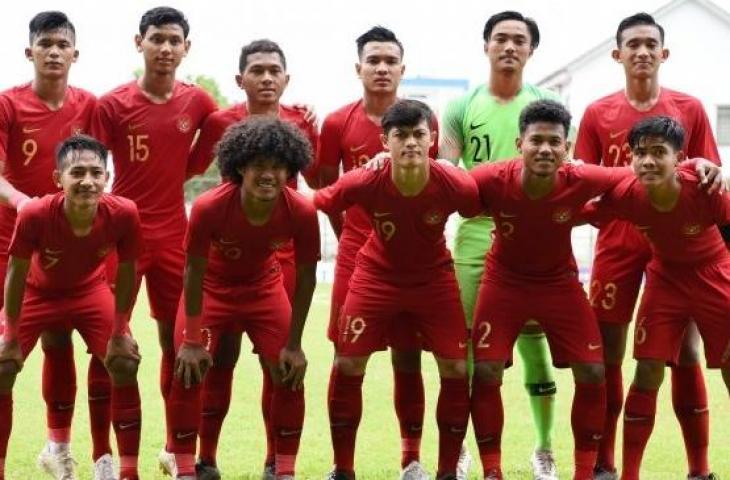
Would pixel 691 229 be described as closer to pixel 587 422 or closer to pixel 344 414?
pixel 587 422

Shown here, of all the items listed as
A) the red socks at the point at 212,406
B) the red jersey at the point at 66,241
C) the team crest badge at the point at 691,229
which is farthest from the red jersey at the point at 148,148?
the team crest badge at the point at 691,229

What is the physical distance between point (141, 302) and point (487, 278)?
1587 cm

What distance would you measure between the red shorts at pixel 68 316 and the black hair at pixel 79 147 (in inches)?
27.7

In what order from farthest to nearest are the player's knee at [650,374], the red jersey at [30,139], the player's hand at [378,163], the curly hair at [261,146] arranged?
the red jersey at [30,139] → the player's knee at [650,374] → the player's hand at [378,163] → the curly hair at [261,146]

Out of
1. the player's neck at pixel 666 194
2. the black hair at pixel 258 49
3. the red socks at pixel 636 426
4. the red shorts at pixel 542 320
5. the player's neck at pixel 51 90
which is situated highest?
Result: the black hair at pixel 258 49

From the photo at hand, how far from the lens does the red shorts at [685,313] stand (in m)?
6.01

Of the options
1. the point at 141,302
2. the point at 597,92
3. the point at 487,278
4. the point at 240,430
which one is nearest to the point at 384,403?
the point at 240,430

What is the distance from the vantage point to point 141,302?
2125 centimetres

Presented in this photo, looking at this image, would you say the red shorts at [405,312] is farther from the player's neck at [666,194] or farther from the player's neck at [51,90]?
the player's neck at [51,90]

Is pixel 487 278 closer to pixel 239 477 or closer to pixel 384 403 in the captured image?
pixel 239 477

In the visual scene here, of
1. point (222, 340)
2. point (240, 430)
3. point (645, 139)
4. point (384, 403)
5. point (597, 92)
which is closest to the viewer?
point (645, 139)

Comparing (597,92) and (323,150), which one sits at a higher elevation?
(597,92)

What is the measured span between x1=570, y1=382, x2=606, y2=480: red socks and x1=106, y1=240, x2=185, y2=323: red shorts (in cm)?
229

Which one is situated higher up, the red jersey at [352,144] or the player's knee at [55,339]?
the red jersey at [352,144]
